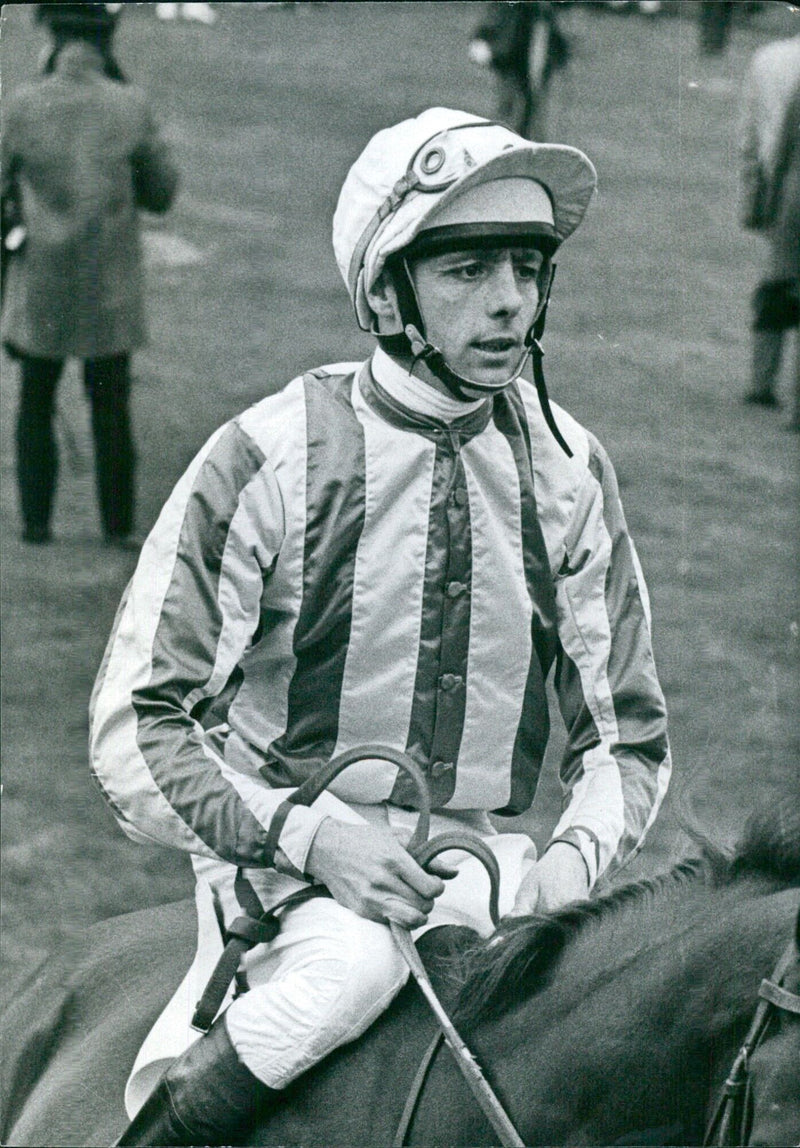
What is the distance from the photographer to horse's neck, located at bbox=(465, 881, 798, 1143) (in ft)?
7.40

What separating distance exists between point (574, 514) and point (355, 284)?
55cm

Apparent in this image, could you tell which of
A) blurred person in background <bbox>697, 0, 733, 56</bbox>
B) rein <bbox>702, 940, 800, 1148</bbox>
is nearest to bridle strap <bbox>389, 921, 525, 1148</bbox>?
rein <bbox>702, 940, 800, 1148</bbox>

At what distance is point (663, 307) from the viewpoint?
3.59 m

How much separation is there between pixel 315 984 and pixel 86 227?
5.29 ft

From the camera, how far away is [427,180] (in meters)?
2.65

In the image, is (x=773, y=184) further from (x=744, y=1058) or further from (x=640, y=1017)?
(x=744, y=1058)

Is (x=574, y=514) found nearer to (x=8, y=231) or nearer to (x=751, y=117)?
(x=751, y=117)

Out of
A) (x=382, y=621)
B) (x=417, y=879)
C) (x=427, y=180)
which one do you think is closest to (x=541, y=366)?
(x=427, y=180)

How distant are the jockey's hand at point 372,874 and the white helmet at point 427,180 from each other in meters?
0.87

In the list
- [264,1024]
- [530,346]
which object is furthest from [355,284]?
[264,1024]

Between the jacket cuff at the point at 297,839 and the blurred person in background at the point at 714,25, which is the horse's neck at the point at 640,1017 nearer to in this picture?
the jacket cuff at the point at 297,839

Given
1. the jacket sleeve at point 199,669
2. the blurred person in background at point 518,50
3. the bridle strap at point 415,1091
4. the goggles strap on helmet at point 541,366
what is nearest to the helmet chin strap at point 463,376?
the goggles strap on helmet at point 541,366

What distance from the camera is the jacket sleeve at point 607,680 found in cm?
292

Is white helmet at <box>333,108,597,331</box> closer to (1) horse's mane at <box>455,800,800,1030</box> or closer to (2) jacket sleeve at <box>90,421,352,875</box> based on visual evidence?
(2) jacket sleeve at <box>90,421,352,875</box>
